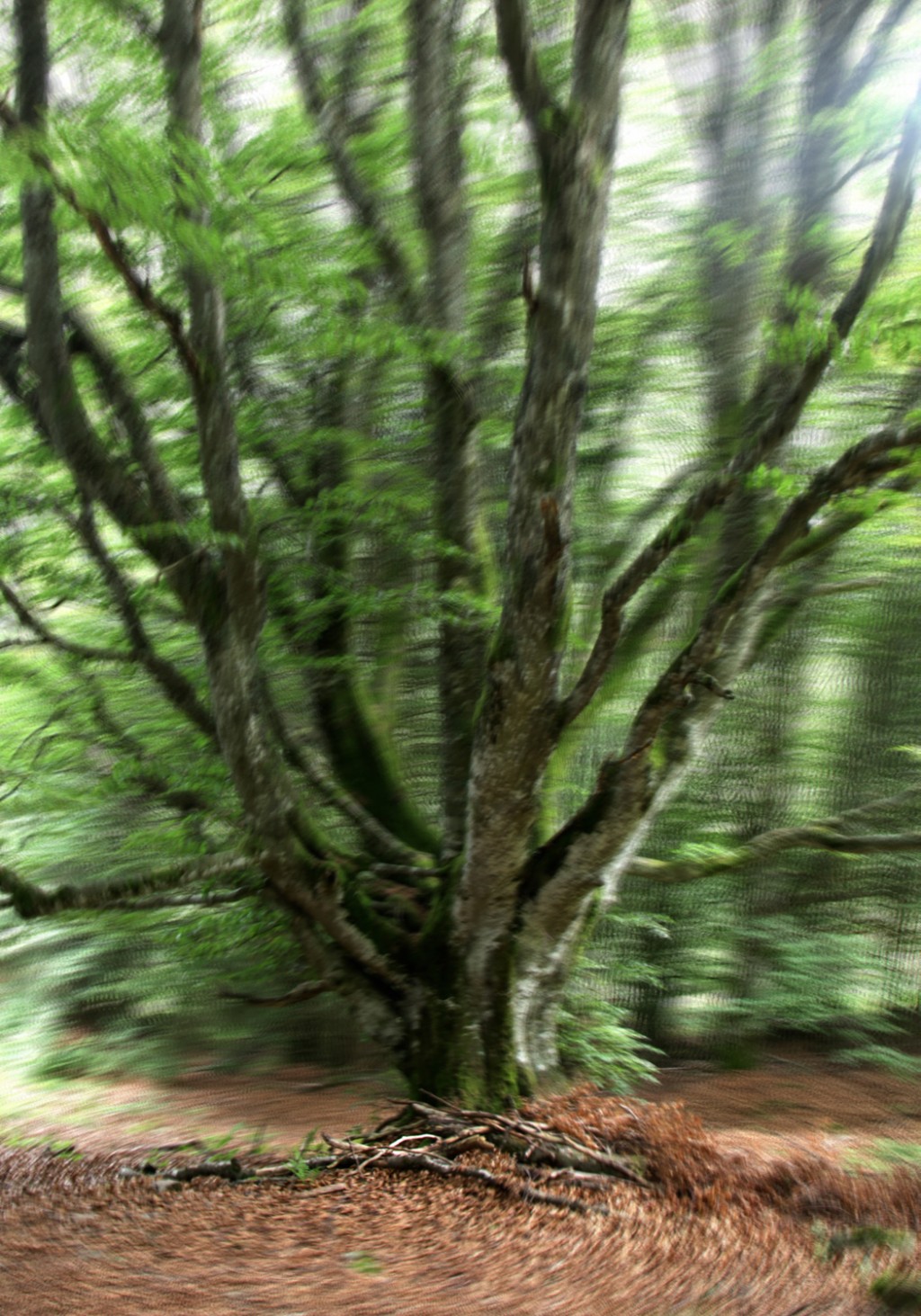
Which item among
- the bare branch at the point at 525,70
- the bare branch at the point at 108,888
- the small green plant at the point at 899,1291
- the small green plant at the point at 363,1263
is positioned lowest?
the small green plant at the point at 363,1263

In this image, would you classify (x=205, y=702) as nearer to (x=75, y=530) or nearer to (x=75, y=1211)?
(x=75, y=530)

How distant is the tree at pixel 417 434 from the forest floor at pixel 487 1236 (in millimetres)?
1039

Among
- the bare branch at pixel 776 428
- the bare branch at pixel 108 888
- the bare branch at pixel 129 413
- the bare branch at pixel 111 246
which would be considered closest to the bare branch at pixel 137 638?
the bare branch at pixel 129 413

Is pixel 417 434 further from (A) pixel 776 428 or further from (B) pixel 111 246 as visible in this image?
(B) pixel 111 246

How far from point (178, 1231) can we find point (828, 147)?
5.69 metres

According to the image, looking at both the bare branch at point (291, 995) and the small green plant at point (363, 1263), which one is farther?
the bare branch at point (291, 995)

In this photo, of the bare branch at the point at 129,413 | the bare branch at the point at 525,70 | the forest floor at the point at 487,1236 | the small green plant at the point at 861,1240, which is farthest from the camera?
the bare branch at the point at 129,413

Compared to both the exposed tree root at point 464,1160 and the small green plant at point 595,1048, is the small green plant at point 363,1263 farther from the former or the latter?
the small green plant at point 595,1048

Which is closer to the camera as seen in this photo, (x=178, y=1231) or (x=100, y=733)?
(x=178, y=1231)

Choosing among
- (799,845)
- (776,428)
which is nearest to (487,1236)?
(799,845)

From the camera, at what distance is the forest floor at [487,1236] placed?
2980 mm

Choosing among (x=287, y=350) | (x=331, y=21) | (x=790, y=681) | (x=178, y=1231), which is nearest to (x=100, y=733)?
(x=287, y=350)

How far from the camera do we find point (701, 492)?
4.11m

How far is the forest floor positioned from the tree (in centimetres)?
104
